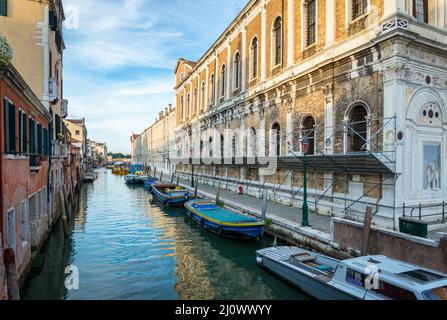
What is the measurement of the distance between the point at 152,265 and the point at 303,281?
447cm

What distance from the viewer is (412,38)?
402 inches

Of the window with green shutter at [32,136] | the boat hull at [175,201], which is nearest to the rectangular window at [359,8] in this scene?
the window with green shutter at [32,136]

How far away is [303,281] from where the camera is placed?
7.39 m

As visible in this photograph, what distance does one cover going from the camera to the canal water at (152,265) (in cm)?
767

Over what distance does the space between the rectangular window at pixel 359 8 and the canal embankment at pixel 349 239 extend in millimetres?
7621

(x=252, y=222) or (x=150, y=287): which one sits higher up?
(x=252, y=222)

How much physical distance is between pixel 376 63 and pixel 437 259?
6634mm

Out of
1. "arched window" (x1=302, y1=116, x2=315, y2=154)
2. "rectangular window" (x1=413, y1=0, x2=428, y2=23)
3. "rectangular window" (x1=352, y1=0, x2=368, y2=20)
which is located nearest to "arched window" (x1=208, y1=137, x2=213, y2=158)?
"arched window" (x1=302, y1=116, x2=315, y2=154)

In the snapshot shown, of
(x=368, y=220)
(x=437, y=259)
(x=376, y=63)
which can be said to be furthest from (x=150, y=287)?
(x=376, y=63)

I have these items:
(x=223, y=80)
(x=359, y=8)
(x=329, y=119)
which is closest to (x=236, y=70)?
(x=223, y=80)

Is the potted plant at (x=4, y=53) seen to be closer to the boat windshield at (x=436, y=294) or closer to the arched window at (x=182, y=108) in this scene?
the boat windshield at (x=436, y=294)

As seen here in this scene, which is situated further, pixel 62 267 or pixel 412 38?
pixel 412 38

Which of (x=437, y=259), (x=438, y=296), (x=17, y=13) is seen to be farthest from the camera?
(x=17, y=13)
